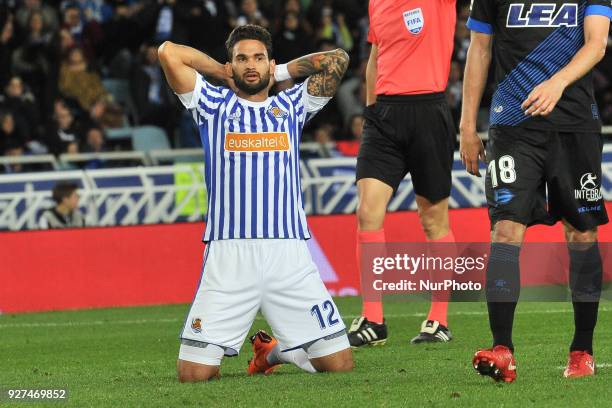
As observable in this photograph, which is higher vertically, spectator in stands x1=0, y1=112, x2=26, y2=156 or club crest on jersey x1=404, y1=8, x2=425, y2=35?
club crest on jersey x1=404, y1=8, x2=425, y2=35

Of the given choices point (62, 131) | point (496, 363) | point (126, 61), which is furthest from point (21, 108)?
point (496, 363)

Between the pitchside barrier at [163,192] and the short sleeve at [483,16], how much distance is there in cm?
758

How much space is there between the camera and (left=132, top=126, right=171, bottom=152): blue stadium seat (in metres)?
16.2

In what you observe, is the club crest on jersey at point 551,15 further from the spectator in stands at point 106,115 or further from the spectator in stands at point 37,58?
the spectator in stands at point 37,58

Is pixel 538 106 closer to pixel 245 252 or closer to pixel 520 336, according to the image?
pixel 245 252

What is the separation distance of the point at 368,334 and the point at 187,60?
224 cm

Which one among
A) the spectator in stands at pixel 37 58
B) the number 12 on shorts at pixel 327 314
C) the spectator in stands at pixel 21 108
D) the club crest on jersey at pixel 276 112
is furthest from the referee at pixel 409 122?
the spectator in stands at pixel 37 58

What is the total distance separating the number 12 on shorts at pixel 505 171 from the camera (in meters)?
6.12

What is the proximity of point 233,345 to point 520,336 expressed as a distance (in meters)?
2.34

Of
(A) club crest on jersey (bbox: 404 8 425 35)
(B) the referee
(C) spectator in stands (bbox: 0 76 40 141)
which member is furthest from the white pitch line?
(C) spectator in stands (bbox: 0 76 40 141)

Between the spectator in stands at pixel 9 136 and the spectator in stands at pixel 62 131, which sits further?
the spectator in stands at pixel 9 136

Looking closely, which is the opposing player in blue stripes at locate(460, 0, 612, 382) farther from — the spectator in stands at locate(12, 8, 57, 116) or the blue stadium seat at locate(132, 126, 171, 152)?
the spectator in stands at locate(12, 8, 57, 116)

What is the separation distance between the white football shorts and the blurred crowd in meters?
9.01

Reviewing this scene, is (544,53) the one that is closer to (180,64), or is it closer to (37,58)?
(180,64)
